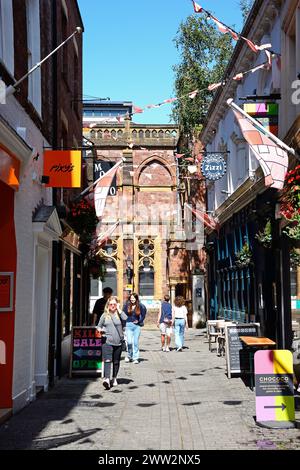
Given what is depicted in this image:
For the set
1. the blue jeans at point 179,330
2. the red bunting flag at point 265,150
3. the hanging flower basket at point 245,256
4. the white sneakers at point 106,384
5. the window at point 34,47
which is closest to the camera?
the red bunting flag at point 265,150

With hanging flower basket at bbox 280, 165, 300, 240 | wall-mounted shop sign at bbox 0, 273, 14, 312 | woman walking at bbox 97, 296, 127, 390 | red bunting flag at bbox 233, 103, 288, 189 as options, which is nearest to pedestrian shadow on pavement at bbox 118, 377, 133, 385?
woman walking at bbox 97, 296, 127, 390

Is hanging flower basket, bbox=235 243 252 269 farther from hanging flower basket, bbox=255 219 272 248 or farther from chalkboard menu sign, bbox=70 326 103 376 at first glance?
chalkboard menu sign, bbox=70 326 103 376

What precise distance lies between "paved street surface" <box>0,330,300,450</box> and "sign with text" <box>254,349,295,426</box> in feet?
0.92

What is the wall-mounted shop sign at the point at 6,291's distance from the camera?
27.2 ft

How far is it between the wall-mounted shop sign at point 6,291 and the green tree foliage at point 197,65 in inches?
919

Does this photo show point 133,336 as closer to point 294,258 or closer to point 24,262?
point 294,258

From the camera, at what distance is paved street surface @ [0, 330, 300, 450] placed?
669 centimetres

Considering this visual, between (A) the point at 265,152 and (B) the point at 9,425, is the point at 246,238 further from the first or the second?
(B) the point at 9,425

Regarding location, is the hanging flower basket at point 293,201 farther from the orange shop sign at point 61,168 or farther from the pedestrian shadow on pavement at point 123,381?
the pedestrian shadow on pavement at point 123,381

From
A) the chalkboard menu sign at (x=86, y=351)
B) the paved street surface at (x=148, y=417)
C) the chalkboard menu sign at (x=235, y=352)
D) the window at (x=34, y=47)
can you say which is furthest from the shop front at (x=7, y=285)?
the chalkboard menu sign at (x=235, y=352)

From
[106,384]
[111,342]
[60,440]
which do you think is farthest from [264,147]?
[60,440]

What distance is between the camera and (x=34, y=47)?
34.4ft

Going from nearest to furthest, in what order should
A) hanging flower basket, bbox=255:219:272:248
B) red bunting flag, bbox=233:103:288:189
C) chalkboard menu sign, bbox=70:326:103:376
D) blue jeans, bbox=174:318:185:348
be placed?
→ 1. red bunting flag, bbox=233:103:288:189
2. chalkboard menu sign, bbox=70:326:103:376
3. hanging flower basket, bbox=255:219:272:248
4. blue jeans, bbox=174:318:185:348

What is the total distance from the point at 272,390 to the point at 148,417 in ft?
5.88
